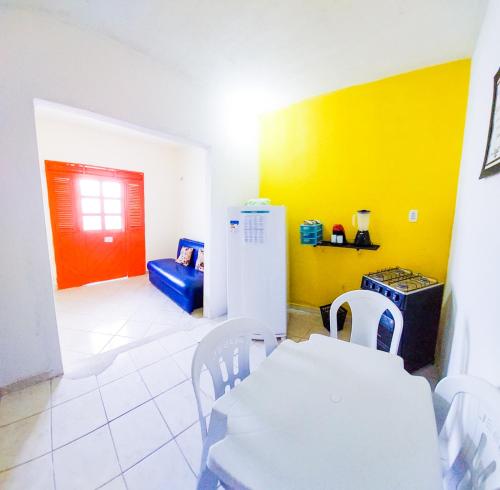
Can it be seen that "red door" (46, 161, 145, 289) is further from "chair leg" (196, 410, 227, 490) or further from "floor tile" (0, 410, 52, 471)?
"chair leg" (196, 410, 227, 490)

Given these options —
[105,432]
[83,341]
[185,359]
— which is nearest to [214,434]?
[105,432]

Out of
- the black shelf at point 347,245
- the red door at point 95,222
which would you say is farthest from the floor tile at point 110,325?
the black shelf at point 347,245

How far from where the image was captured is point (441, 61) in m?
2.08

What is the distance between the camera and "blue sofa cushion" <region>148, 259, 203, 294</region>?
3.15 meters

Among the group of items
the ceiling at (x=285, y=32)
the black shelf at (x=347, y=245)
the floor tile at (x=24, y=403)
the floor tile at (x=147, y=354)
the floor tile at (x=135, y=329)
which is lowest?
the floor tile at (x=135, y=329)

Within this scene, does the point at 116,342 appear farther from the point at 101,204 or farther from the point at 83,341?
the point at 101,204

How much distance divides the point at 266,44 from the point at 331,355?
2306 mm

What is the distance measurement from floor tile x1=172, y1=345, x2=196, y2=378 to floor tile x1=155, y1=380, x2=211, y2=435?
0.59 ft

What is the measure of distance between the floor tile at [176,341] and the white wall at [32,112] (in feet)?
2.83

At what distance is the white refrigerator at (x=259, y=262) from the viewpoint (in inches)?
A: 95.0

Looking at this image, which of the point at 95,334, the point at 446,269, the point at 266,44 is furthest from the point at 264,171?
the point at 95,334

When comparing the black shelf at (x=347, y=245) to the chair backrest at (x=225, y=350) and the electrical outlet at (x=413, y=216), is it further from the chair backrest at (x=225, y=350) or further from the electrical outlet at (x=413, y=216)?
the chair backrest at (x=225, y=350)

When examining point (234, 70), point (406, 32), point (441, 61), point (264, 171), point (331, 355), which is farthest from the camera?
point (264, 171)

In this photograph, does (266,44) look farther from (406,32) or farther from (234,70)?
(406,32)
